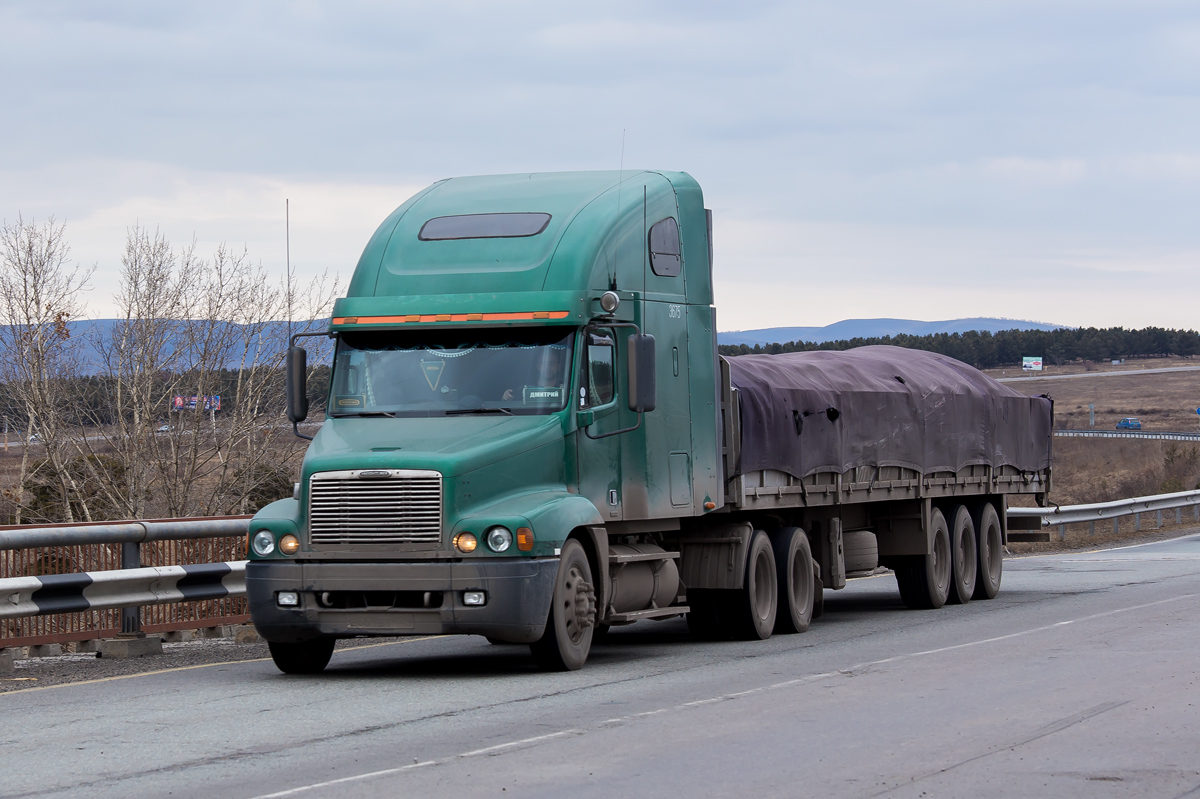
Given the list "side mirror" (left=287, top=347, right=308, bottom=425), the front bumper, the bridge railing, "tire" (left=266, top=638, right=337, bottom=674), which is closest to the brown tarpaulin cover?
the front bumper

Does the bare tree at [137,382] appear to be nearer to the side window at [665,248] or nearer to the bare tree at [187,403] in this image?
the bare tree at [187,403]

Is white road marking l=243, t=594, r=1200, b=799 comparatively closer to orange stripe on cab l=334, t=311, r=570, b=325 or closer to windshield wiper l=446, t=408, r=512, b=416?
windshield wiper l=446, t=408, r=512, b=416

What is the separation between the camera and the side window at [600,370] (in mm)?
11945

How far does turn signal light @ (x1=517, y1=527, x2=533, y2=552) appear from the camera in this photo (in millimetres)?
10820

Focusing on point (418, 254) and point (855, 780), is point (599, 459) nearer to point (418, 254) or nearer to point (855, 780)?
point (418, 254)

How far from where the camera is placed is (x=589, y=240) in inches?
480

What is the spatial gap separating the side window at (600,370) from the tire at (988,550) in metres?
9.66

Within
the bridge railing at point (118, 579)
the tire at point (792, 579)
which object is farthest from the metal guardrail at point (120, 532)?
the tire at point (792, 579)

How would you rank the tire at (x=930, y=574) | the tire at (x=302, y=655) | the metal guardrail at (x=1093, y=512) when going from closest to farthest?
1. the tire at (x=302, y=655)
2. the tire at (x=930, y=574)
3. the metal guardrail at (x=1093, y=512)

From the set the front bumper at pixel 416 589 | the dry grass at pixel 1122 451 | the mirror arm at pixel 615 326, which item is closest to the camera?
the front bumper at pixel 416 589

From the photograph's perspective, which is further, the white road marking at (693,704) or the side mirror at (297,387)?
the side mirror at (297,387)

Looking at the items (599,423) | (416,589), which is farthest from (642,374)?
(416,589)

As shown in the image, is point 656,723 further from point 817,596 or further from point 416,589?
point 817,596

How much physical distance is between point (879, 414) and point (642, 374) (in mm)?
6290
